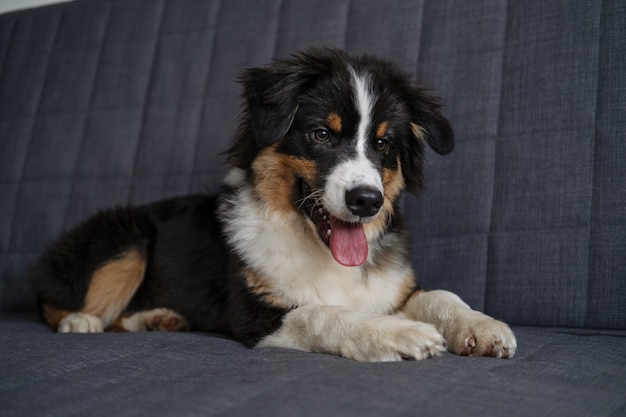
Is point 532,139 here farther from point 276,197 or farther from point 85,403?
point 85,403

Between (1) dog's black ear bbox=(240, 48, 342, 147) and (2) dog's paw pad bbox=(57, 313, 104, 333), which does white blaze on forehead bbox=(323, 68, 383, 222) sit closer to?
(1) dog's black ear bbox=(240, 48, 342, 147)

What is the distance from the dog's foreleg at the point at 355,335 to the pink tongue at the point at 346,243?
245 millimetres

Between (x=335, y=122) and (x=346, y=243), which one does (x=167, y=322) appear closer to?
(x=346, y=243)

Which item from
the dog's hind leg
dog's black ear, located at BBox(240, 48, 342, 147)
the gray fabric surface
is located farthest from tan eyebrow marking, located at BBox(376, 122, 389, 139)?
the dog's hind leg

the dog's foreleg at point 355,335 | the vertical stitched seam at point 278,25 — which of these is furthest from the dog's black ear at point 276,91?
the vertical stitched seam at point 278,25

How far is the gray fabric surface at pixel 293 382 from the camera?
140 cm

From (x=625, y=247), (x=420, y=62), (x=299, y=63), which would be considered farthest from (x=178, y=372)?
(x=420, y=62)

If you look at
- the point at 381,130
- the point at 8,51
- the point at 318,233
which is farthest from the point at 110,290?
the point at 8,51

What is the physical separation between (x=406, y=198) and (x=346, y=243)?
0.84m

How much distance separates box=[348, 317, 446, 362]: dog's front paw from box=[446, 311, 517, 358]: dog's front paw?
4.8 inches

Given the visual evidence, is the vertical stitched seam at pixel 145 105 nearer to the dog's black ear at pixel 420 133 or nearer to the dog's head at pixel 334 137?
the dog's head at pixel 334 137

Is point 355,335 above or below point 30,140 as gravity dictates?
below

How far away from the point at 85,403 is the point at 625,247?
2.12 m

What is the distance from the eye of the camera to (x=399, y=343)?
189 centimetres
